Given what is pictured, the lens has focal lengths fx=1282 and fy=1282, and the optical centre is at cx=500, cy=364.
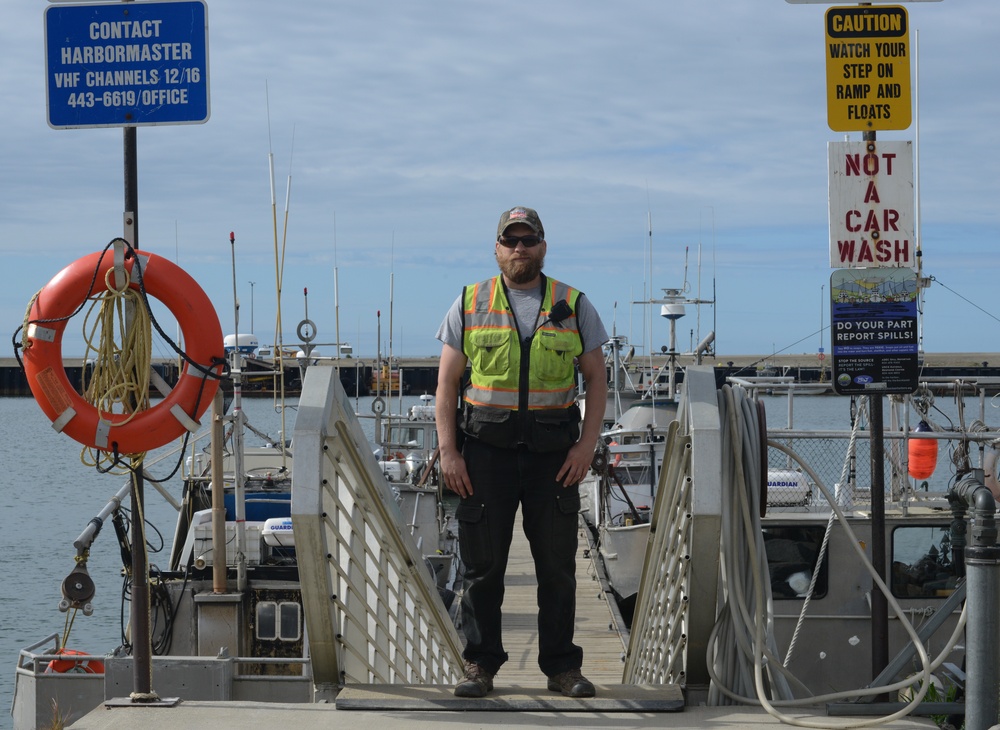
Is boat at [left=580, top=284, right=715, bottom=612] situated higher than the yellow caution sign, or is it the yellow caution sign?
the yellow caution sign

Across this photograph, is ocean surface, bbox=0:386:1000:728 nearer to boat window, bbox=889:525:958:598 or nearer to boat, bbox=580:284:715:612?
boat window, bbox=889:525:958:598

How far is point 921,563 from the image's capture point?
10727mm

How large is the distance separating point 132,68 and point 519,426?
83.6 inches

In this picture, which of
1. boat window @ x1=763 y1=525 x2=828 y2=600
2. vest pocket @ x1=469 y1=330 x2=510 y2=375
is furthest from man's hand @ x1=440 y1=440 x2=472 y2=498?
boat window @ x1=763 y1=525 x2=828 y2=600

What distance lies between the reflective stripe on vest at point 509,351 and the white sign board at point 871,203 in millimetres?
1671

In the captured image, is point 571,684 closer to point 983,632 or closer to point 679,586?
point 679,586

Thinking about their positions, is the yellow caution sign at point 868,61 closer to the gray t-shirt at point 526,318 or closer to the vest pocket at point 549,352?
the gray t-shirt at point 526,318

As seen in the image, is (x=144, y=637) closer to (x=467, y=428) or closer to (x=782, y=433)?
(x=467, y=428)

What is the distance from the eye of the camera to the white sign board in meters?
6.01

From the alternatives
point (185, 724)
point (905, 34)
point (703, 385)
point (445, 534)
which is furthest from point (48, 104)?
point (445, 534)

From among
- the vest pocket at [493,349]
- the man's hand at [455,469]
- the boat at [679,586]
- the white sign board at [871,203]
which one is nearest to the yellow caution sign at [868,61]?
the white sign board at [871,203]

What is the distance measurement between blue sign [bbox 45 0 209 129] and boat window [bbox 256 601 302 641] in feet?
28.1

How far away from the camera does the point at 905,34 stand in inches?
239

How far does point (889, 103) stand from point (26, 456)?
5713 cm
